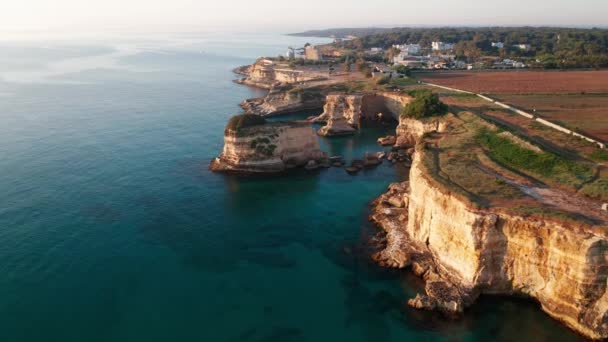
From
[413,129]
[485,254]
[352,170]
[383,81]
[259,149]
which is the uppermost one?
[383,81]

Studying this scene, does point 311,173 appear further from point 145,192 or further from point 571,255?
point 571,255

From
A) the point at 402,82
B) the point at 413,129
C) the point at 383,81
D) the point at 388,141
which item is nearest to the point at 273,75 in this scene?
the point at 383,81

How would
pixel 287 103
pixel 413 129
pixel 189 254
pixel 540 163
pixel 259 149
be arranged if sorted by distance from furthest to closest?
pixel 287 103 → pixel 413 129 → pixel 259 149 → pixel 540 163 → pixel 189 254

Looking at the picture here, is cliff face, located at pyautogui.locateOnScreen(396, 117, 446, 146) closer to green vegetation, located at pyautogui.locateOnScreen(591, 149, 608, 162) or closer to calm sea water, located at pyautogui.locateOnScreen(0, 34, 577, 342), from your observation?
calm sea water, located at pyautogui.locateOnScreen(0, 34, 577, 342)

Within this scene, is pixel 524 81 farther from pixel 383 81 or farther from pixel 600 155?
pixel 600 155

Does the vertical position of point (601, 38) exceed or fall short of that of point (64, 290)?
it exceeds it

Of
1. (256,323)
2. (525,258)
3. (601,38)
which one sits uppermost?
(601,38)

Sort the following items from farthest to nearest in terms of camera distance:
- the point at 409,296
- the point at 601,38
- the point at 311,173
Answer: the point at 601,38, the point at 311,173, the point at 409,296

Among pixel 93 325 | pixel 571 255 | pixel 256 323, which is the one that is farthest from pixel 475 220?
pixel 93 325
